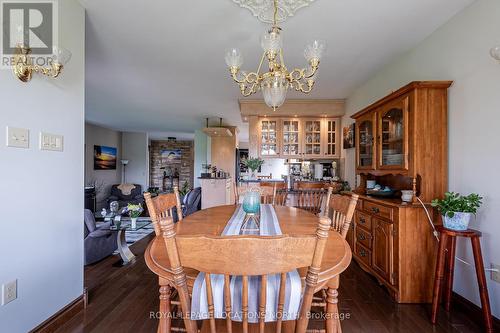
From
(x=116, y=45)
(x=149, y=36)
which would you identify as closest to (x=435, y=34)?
(x=149, y=36)

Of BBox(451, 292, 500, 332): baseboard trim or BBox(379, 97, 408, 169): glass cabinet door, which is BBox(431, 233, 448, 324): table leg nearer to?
BBox(451, 292, 500, 332): baseboard trim

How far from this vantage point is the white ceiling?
1.99 m

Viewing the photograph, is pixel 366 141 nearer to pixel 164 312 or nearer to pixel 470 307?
pixel 470 307

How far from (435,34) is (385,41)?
409mm

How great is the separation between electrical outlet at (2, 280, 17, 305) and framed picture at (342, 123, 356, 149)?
13.2ft

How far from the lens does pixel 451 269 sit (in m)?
1.88

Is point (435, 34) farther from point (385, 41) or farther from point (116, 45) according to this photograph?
point (116, 45)

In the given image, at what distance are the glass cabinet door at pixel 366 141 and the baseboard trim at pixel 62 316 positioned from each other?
3.04m

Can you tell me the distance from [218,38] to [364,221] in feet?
8.00

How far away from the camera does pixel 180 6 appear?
1.97 meters

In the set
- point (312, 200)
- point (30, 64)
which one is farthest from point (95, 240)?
point (312, 200)

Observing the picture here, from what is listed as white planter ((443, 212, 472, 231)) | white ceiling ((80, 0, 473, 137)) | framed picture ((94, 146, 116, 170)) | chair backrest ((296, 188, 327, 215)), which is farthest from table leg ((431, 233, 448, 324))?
framed picture ((94, 146, 116, 170))

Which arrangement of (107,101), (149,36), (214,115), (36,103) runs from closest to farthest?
(36,103)
(149,36)
(107,101)
(214,115)

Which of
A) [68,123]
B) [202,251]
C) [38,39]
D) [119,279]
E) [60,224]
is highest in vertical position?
[38,39]
